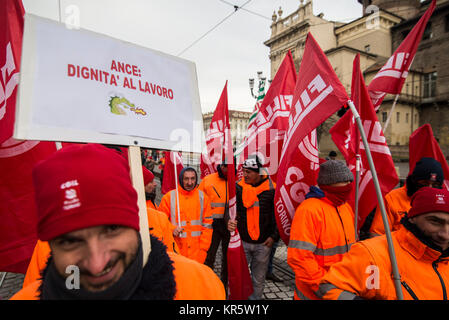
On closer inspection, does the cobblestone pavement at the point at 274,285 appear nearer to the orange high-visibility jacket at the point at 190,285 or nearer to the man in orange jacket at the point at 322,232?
the man in orange jacket at the point at 322,232

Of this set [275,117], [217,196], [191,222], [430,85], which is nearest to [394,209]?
[275,117]

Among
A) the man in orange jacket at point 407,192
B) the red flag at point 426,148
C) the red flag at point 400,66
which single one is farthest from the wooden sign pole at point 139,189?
the red flag at point 426,148

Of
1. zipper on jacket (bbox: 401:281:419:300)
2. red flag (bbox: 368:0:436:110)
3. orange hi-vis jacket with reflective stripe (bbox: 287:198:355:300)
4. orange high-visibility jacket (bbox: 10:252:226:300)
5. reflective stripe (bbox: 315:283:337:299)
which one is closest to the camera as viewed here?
orange high-visibility jacket (bbox: 10:252:226:300)

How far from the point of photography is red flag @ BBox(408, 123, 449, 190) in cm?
326

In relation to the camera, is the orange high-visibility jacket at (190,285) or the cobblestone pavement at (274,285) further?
the cobblestone pavement at (274,285)

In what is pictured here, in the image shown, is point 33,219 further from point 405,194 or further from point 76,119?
point 405,194

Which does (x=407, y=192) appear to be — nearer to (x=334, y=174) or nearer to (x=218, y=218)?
(x=334, y=174)

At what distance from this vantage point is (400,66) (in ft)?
9.28

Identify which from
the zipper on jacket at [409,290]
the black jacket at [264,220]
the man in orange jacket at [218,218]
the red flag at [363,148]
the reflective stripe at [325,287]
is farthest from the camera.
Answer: the man in orange jacket at [218,218]

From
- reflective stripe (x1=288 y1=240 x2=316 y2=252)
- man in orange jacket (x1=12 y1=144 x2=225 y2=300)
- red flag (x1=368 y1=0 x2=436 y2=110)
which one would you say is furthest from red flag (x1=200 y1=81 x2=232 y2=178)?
man in orange jacket (x1=12 y1=144 x2=225 y2=300)

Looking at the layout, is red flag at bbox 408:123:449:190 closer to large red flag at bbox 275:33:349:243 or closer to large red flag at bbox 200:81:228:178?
large red flag at bbox 275:33:349:243

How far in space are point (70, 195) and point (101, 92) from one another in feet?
1.69

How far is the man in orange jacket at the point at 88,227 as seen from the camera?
88 centimetres
